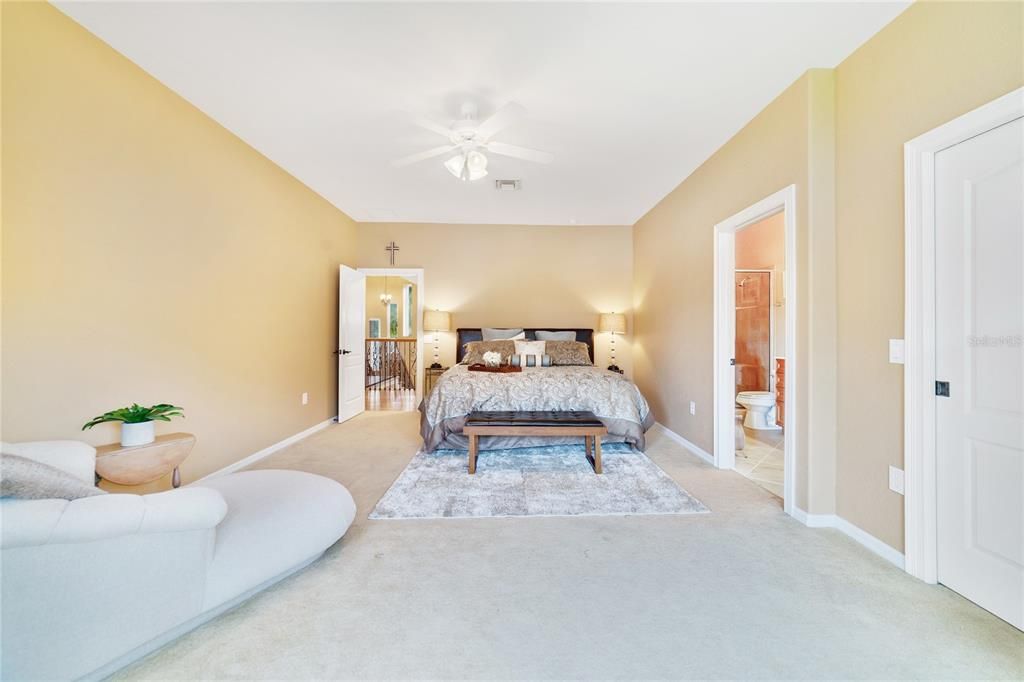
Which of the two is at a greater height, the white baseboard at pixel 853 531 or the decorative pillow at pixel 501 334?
the decorative pillow at pixel 501 334

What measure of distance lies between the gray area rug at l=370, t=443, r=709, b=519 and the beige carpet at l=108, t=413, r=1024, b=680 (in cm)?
18

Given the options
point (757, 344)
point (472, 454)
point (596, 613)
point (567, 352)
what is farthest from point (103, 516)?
point (757, 344)

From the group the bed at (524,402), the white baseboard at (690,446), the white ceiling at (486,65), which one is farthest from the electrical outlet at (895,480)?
the white ceiling at (486,65)

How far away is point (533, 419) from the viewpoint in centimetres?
319

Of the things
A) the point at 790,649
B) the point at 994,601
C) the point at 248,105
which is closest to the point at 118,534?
the point at 790,649

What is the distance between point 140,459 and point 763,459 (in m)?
4.46

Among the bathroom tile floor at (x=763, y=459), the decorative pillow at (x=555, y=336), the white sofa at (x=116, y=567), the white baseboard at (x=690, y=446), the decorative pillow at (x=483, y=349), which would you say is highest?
the decorative pillow at (x=555, y=336)

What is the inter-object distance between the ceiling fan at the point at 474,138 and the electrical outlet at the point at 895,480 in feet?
8.75

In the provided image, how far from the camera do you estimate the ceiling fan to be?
2570mm

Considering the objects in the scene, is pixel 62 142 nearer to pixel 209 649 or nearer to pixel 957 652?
pixel 209 649

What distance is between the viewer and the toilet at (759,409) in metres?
4.33

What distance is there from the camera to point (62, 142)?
Answer: 1939 millimetres

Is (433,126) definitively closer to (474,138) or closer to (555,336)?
(474,138)

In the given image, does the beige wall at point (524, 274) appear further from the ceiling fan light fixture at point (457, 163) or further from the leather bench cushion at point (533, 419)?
the ceiling fan light fixture at point (457, 163)
